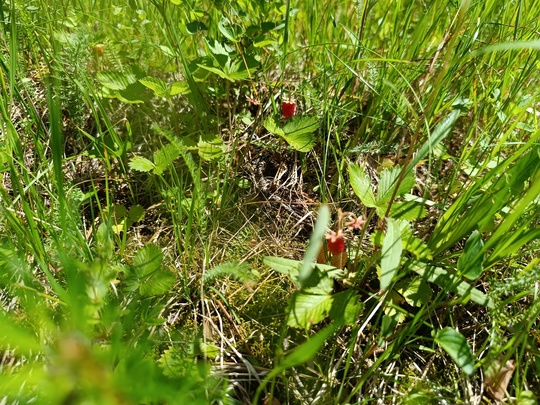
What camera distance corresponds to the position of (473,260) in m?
1.24

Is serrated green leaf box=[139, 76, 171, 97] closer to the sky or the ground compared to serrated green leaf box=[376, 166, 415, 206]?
closer to the sky

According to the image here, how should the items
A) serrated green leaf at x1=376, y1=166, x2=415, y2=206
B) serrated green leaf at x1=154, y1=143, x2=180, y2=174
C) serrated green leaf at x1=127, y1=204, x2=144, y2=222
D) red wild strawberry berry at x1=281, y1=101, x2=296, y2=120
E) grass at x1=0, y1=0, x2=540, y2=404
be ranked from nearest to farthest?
grass at x1=0, y1=0, x2=540, y2=404 < serrated green leaf at x1=376, y1=166, x2=415, y2=206 < serrated green leaf at x1=154, y1=143, x2=180, y2=174 < serrated green leaf at x1=127, y1=204, x2=144, y2=222 < red wild strawberry berry at x1=281, y1=101, x2=296, y2=120

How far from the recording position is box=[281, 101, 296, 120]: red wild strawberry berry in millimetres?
1855

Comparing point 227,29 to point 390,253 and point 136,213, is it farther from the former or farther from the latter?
point 390,253

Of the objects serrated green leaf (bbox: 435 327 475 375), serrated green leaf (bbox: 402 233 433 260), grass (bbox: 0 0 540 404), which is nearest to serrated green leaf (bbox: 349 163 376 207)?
grass (bbox: 0 0 540 404)

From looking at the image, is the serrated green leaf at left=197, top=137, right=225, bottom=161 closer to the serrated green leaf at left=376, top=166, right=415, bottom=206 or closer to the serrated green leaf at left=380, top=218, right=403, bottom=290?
the serrated green leaf at left=376, top=166, right=415, bottom=206

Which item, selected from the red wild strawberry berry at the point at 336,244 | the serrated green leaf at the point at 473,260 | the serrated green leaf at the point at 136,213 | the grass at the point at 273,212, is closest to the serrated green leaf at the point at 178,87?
the grass at the point at 273,212

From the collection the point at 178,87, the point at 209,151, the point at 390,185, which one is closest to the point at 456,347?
the point at 390,185

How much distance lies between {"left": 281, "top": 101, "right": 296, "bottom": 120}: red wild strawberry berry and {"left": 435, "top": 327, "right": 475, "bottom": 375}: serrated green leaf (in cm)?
98

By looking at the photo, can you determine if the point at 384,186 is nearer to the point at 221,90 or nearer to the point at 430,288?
the point at 430,288

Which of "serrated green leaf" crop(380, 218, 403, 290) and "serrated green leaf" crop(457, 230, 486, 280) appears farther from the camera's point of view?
"serrated green leaf" crop(457, 230, 486, 280)

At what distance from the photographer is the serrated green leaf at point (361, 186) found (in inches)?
56.1

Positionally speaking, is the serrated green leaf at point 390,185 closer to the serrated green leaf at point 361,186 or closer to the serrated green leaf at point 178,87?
the serrated green leaf at point 361,186

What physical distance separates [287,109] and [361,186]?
21.7 inches
